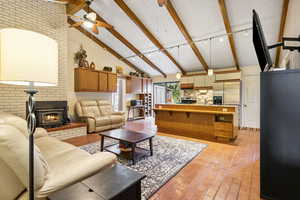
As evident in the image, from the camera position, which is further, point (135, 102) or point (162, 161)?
point (135, 102)

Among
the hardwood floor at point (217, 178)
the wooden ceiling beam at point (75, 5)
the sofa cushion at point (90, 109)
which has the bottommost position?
the hardwood floor at point (217, 178)

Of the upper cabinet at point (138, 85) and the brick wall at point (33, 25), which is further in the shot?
the upper cabinet at point (138, 85)

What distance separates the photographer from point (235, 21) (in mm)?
4129

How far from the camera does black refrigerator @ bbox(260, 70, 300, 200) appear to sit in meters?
1.53

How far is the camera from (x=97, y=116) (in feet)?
17.3

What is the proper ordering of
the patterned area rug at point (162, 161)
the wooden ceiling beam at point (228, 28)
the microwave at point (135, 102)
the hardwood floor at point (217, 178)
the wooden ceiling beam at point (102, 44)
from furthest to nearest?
the microwave at point (135, 102)
the wooden ceiling beam at point (102, 44)
the wooden ceiling beam at point (228, 28)
the patterned area rug at point (162, 161)
the hardwood floor at point (217, 178)

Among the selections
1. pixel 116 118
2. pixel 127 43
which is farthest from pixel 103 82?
pixel 127 43

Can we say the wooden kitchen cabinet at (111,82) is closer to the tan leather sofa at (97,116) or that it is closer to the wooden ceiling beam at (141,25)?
the tan leather sofa at (97,116)

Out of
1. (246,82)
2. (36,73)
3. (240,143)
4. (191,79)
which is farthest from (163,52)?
(36,73)

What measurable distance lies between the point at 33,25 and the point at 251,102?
7.86 meters

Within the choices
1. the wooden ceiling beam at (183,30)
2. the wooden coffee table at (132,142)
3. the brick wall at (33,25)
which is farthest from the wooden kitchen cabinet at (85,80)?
the wooden ceiling beam at (183,30)

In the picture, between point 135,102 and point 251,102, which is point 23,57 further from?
point 251,102

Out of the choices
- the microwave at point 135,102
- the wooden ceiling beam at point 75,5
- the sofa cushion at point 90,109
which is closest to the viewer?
the wooden ceiling beam at point 75,5

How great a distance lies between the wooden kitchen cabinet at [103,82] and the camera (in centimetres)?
583
